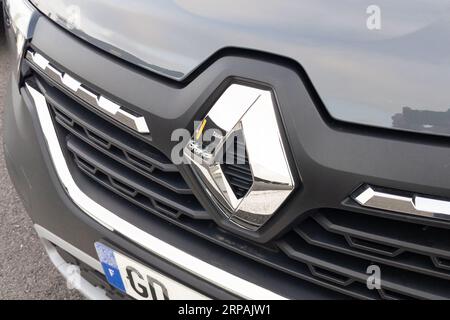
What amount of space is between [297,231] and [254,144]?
241 millimetres

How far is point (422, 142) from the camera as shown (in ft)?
3.39

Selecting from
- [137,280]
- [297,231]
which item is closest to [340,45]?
[297,231]

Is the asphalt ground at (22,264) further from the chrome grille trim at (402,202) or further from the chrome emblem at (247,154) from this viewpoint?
the chrome grille trim at (402,202)

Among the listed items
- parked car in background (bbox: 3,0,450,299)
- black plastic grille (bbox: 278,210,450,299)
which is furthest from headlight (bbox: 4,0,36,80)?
black plastic grille (bbox: 278,210,450,299)

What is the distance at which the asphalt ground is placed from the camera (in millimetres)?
2330

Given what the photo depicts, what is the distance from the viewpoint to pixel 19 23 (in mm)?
1739

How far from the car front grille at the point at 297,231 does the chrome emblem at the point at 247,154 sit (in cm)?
4

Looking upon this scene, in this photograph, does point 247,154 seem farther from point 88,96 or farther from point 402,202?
point 88,96

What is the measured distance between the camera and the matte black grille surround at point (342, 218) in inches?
41.4

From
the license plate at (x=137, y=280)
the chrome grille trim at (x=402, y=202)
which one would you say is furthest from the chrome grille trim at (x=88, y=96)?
the chrome grille trim at (x=402, y=202)

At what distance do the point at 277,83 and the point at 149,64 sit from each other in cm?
39

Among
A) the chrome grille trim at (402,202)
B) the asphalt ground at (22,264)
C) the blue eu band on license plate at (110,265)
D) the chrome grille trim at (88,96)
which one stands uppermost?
the chrome grille trim at (402,202)

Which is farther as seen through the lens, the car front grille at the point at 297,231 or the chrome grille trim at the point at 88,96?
the chrome grille trim at the point at 88,96
